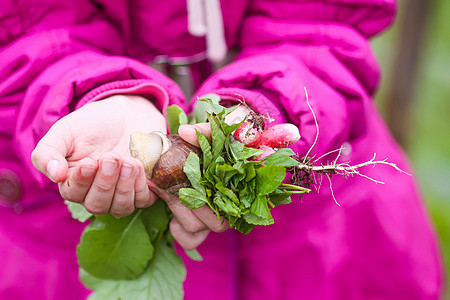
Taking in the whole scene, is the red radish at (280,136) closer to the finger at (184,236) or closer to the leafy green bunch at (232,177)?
the leafy green bunch at (232,177)

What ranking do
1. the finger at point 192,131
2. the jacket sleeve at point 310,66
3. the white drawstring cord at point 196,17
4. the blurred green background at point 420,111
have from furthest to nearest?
the blurred green background at point 420,111 < the white drawstring cord at point 196,17 < the jacket sleeve at point 310,66 < the finger at point 192,131

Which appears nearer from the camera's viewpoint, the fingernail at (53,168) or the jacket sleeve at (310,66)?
the fingernail at (53,168)

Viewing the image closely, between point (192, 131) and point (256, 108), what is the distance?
16 centimetres

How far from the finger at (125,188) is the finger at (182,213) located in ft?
0.22

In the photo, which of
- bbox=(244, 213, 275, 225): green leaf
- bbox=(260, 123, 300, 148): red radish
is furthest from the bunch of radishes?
bbox=(244, 213, 275, 225): green leaf

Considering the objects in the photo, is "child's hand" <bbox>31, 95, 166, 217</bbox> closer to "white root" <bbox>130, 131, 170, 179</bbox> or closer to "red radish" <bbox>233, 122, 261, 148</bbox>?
"white root" <bbox>130, 131, 170, 179</bbox>

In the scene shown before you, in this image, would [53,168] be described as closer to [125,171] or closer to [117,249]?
[125,171]

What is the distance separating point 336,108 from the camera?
98cm

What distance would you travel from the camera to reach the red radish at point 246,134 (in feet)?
2.77

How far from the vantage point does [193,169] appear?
2.63 feet

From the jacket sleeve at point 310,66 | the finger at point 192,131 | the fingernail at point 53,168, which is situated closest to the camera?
the fingernail at point 53,168

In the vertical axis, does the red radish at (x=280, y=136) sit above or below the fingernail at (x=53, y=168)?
below

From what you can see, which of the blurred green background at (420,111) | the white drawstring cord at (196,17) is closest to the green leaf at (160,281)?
the white drawstring cord at (196,17)

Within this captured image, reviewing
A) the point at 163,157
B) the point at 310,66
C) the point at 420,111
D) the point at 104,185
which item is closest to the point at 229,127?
the point at 163,157
